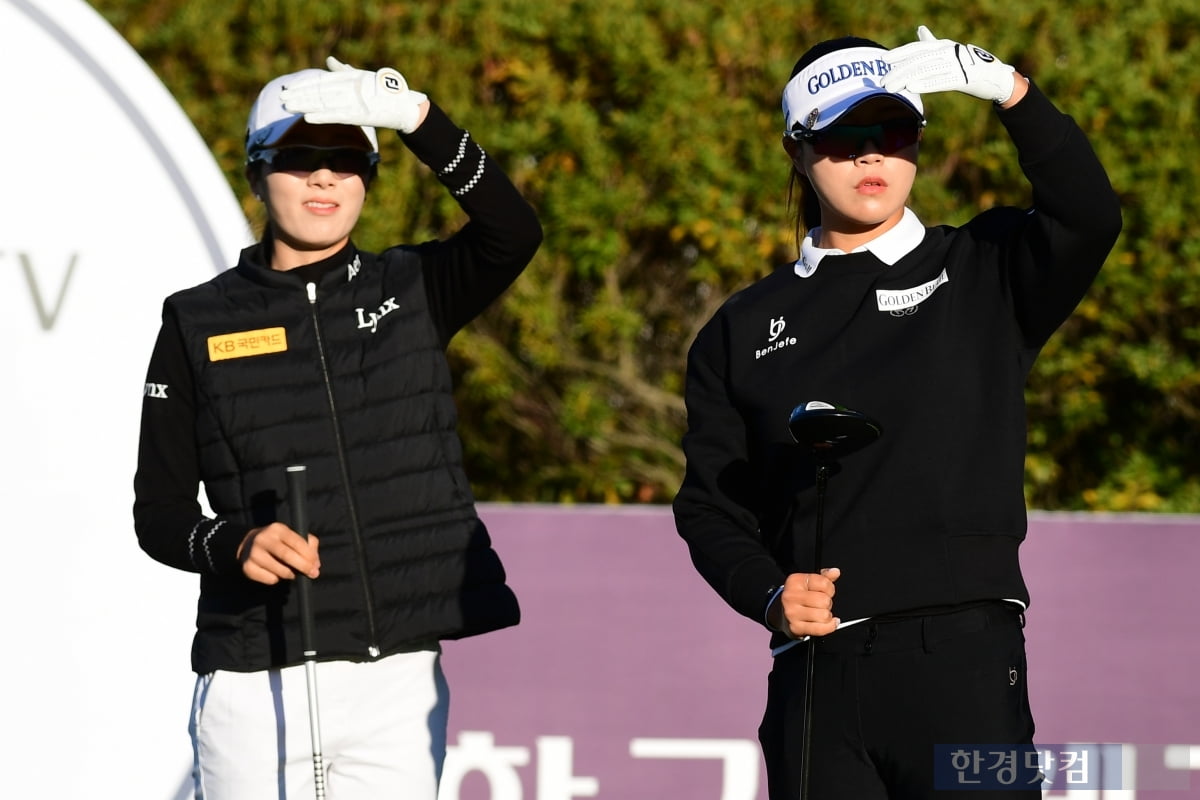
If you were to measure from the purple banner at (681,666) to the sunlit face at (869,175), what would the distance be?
2.36 metres

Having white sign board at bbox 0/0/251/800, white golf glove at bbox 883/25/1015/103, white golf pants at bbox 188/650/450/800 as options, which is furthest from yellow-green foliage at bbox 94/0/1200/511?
white golf glove at bbox 883/25/1015/103

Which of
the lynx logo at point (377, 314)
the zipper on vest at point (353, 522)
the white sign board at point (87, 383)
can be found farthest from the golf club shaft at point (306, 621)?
the white sign board at point (87, 383)

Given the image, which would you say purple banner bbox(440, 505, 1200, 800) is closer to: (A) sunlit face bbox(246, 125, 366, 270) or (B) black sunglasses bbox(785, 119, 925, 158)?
(A) sunlit face bbox(246, 125, 366, 270)

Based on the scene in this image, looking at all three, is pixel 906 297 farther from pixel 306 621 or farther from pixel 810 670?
pixel 306 621

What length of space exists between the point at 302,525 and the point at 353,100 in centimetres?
86

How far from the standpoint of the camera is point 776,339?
11.6 feet

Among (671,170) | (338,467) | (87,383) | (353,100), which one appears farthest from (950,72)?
(671,170)

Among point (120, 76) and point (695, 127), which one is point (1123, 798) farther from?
point (120, 76)

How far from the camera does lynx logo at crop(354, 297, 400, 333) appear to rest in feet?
12.8

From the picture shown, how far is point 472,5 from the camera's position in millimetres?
7039

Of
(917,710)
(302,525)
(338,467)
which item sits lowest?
(917,710)

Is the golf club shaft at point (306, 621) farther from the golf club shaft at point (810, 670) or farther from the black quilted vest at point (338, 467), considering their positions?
the golf club shaft at point (810, 670)

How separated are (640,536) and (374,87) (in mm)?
2282

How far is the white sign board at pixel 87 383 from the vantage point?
213 inches
